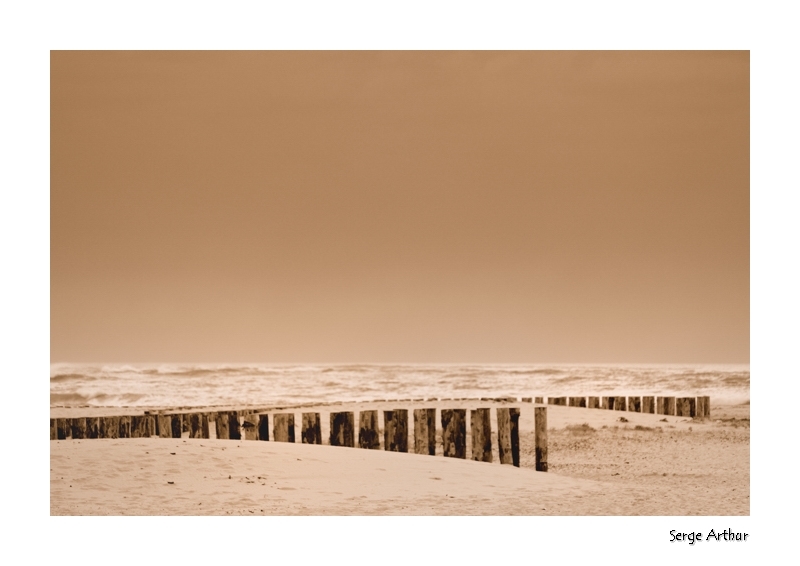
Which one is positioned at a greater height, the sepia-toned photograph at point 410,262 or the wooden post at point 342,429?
the sepia-toned photograph at point 410,262

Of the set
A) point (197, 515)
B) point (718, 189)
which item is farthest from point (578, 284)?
point (197, 515)

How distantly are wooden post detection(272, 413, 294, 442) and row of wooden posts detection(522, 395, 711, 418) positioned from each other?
2.10m

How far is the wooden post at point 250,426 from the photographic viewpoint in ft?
23.2

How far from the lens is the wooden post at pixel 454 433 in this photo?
709 centimetres

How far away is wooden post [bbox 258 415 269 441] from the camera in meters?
7.07

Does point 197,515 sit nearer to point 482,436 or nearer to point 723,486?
point 482,436

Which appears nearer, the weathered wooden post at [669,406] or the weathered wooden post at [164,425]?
the weathered wooden post at [164,425]

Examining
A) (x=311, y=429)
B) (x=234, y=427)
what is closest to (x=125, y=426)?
(x=234, y=427)

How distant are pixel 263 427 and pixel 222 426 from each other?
343 millimetres

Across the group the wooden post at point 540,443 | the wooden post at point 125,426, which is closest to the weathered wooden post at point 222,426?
the wooden post at point 125,426

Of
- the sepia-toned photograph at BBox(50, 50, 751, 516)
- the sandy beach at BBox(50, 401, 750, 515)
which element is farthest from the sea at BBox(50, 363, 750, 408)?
the sandy beach at BBox(50, 401, 750, 515)

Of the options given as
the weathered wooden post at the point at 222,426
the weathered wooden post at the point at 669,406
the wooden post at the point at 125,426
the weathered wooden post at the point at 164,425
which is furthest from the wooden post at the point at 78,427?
the weathered wooden post at the point at 669,406

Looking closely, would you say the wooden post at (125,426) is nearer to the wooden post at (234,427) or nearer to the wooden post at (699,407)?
the wooden post at (234,427)
